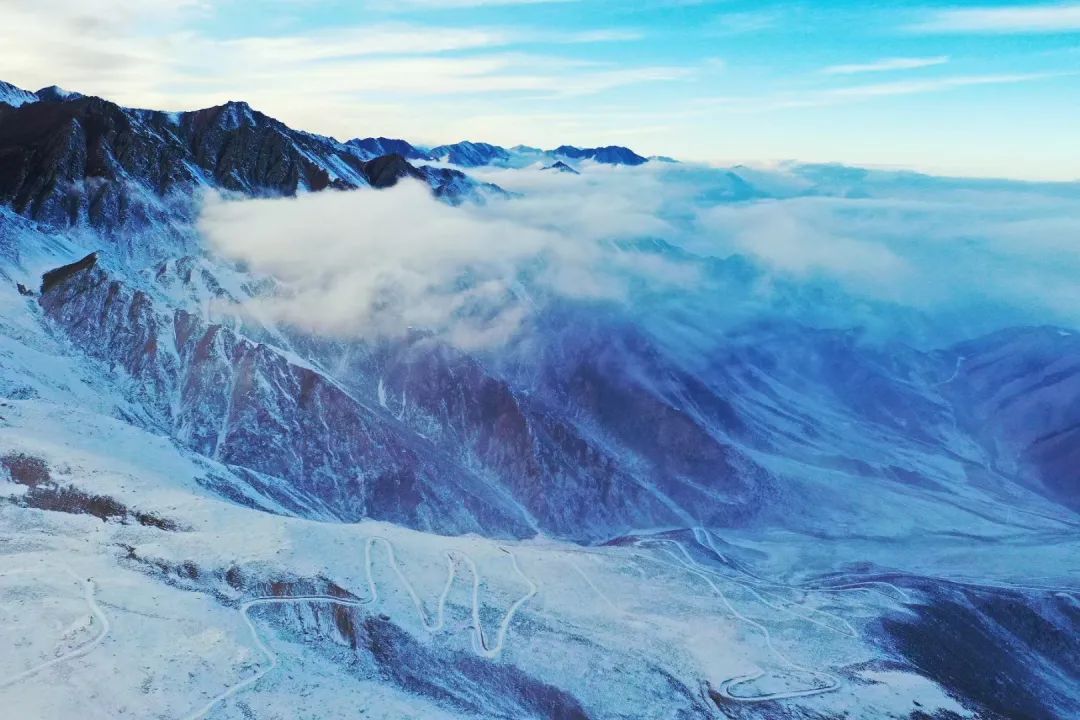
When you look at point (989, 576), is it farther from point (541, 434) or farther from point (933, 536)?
point (541, 434)

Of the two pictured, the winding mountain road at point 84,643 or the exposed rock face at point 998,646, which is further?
the exposed rock face at point 998,646

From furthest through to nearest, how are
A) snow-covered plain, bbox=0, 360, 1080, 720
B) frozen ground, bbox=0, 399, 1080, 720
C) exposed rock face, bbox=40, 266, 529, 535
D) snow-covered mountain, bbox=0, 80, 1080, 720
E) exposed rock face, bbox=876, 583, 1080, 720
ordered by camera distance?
1. exposed rock face, bbox=40, 266, 529, 535
2. exposed rock face, bbox=876, 583, 1080, 720
3. snow-covered mountain, bbox=0, 80, 1080, 720
4. frozen ground, bbox=0, 399, 1080, 720
5. snow-covered plain, bbox=0, 360, 1080, 720

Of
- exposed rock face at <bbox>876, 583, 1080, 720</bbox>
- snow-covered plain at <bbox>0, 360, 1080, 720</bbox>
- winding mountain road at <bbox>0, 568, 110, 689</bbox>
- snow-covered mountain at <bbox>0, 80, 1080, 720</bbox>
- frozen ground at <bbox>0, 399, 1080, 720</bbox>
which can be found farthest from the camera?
exposed rock face at <bbox>876, 583, 1080, 720</bbox>

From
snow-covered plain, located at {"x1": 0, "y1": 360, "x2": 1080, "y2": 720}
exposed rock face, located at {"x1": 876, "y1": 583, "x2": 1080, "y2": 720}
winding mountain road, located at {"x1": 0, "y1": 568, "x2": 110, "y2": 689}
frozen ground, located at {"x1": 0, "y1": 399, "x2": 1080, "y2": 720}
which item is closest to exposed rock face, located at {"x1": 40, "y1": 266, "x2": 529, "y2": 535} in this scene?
frozen ground, located at {"x1": 0, "y1": 399, "x2": 1080, "y2": 720}

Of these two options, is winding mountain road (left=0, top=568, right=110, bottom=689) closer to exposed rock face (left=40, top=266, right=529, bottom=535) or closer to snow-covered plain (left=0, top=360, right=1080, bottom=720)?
snow-covered plain (left=0, top=360, right=1080, bottom=720)

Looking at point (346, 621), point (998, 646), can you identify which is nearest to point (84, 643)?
point (346, 621)

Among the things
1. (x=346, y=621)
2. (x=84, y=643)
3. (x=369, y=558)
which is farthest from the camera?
(x=369, y=558)

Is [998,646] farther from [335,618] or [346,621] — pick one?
[335,618]

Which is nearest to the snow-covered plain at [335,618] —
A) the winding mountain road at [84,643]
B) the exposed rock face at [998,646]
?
the winding mountain road at [84,643]

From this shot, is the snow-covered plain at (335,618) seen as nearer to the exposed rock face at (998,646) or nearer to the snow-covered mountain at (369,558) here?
the snow-covered mountain at (369,558)

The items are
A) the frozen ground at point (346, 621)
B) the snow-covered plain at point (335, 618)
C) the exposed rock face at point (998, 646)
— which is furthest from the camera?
the exposed rock face at point (998, 646)

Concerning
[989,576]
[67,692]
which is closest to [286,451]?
[67,692]
